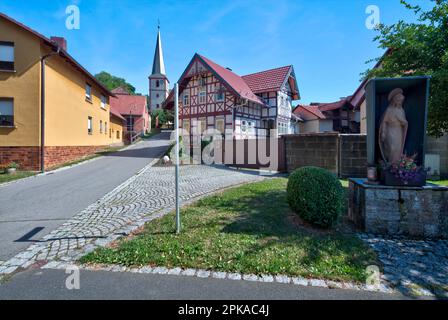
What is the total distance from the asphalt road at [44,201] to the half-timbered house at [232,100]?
10.7 m

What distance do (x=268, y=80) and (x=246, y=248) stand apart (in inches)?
846

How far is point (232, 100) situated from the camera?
61.9 ft

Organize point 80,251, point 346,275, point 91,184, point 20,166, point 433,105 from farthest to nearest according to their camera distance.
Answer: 1. point 20,166
2. point 91,184
3. point 433,105
4. point 80,251
5. point 346,275

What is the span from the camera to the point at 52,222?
4648mm

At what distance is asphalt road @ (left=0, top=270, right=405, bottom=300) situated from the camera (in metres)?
2.39

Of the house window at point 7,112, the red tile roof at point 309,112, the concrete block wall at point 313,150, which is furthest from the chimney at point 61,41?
the red tile roof at point 309,112

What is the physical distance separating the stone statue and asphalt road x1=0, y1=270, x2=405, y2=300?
2.97m

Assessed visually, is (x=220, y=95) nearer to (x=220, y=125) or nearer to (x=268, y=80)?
(x=220, y=125)

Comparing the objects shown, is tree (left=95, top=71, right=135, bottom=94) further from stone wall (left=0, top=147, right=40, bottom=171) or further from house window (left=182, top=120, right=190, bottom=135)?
stone wall (left=0, top=147, right=40, bottom=171)

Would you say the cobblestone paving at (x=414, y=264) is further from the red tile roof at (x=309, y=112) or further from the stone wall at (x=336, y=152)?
the red tile roof at (x=309, y=112)

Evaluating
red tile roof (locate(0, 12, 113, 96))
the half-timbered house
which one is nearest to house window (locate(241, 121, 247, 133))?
the half-timbered house
